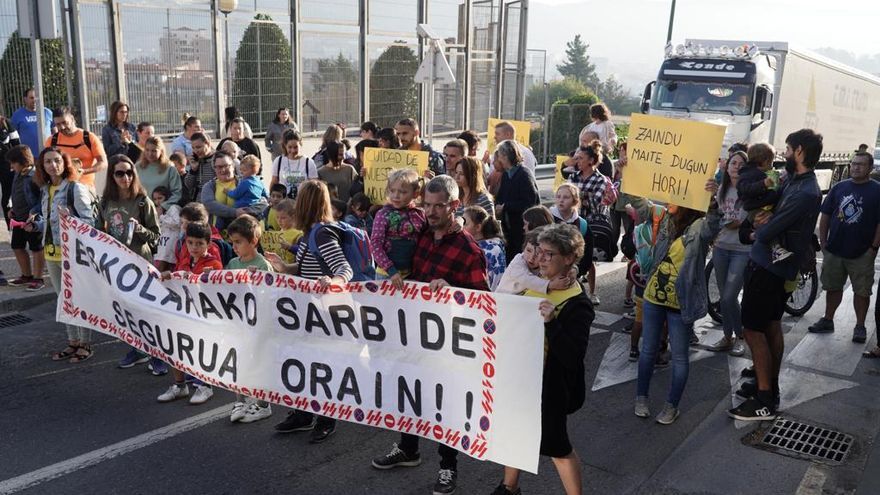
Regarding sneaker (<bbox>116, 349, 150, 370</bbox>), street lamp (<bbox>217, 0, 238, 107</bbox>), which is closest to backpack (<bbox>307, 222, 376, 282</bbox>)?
sneaker (<bbox>116, 349, 150, 370</bbox>)

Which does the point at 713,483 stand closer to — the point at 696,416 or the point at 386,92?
the point at 696,416

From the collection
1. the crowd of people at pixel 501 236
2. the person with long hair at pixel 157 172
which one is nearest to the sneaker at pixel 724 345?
the crowd of people at pixel 501 236

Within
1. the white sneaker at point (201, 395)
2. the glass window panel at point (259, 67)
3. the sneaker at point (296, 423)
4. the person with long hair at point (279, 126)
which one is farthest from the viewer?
the glass window panel at point (259, 67)

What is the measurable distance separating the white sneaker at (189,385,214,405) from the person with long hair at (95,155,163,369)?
2.26 feet

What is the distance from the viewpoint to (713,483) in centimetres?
488

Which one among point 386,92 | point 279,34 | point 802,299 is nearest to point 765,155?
point 802,299

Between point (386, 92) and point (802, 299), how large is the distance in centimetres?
1282

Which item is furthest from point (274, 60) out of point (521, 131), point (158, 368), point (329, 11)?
point (158, 368)

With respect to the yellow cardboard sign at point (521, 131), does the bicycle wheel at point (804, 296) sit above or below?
below

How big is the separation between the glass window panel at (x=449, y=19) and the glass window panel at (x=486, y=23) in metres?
0.57

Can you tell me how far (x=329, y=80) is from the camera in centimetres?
1825

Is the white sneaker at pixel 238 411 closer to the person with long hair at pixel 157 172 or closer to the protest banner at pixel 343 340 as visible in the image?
the protest banner at pixel 343 340

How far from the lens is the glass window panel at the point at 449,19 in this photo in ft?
66.8

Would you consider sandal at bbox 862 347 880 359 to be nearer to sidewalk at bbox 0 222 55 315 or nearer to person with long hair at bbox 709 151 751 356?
person with long hair at bbox 709 151 751 356
